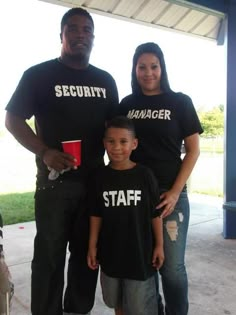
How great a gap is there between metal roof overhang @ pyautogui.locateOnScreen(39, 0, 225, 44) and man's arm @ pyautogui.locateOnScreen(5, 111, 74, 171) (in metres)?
2.77

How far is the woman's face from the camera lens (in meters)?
2.01

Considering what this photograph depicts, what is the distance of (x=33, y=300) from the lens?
2.07 meters

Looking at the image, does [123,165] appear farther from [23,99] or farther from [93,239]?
[23,99]

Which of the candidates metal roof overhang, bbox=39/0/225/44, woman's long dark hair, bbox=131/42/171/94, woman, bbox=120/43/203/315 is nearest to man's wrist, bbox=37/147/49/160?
woman, bbox=120/43/203/315

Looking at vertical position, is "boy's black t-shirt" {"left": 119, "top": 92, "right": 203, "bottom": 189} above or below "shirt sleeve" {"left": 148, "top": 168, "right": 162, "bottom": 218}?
above

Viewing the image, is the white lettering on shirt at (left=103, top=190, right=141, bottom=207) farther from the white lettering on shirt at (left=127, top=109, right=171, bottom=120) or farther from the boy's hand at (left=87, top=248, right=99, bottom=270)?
the white lettering on shirt at (left=127, top=109, right=171, bottom=120)

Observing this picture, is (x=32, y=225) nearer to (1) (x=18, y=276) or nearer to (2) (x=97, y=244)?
(1) (x=18, y=276)

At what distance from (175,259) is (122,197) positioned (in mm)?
477

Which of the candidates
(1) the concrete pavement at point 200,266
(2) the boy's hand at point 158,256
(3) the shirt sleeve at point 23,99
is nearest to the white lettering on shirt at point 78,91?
(3) the shirt sleeve at point 23,99

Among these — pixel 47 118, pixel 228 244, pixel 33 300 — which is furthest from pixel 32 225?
pixel 47 118

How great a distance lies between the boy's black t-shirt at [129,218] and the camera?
1.86m

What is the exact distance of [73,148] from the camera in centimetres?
187

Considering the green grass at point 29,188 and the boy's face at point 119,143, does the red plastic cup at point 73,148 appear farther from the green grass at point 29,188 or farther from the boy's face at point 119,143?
the green grass at point 29,188

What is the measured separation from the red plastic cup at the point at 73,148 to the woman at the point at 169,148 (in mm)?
347
